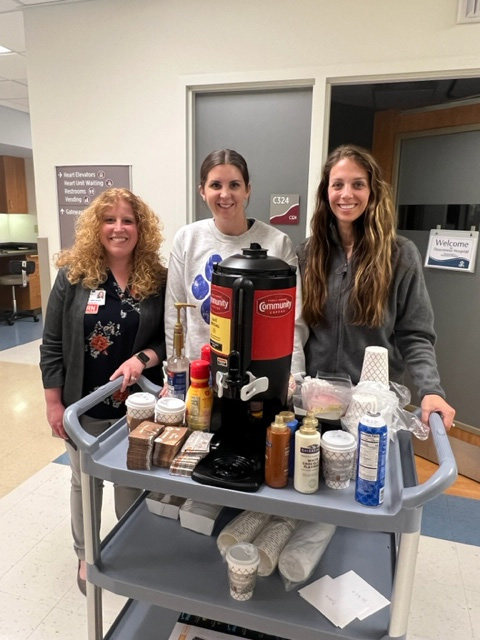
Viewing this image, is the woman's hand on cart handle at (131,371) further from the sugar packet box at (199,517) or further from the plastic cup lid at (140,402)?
the sugar packet box at (199,517)

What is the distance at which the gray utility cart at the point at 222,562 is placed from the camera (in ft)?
2.71

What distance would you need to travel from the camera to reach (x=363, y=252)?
56.0 inches

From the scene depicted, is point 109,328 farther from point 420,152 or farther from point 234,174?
point 420,152

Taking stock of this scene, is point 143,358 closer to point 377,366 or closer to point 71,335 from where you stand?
point 71,335

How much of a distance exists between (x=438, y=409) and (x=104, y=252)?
3.80 feet

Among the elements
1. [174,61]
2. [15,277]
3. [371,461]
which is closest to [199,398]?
[371,461]

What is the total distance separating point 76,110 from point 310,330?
2.16 metres

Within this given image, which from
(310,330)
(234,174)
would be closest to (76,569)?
(310,330)

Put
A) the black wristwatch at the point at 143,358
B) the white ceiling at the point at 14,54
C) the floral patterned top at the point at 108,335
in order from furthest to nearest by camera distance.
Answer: the white ceiling at the point at 14,54, the floral patterned top at the point at 108,335, the black wristwatch at the point at 143,358

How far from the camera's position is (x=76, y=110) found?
2785 mm

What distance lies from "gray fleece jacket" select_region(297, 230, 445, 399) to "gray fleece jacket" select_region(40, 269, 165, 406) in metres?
0.52

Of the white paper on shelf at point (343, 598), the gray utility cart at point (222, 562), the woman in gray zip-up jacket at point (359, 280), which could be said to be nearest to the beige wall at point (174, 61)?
the woman in gray zip-up jacket at point (359, 280)

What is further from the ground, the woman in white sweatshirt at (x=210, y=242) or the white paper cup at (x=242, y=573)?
the woman in white sweatshirt at (x=210, y=242)

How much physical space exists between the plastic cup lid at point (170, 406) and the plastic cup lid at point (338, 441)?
320 mm
